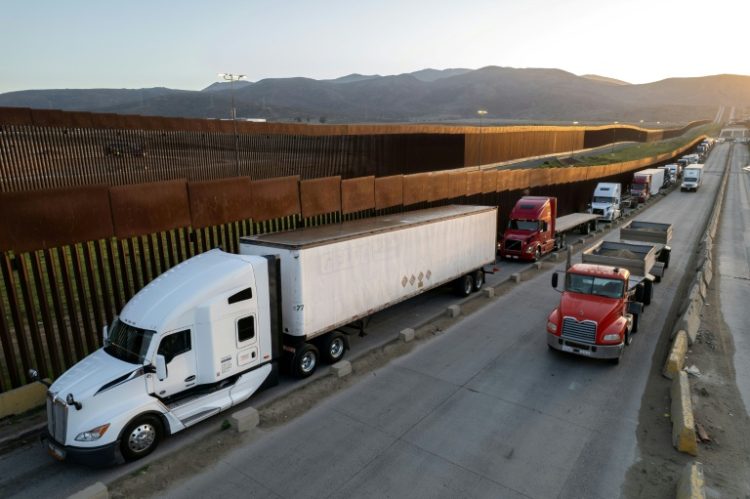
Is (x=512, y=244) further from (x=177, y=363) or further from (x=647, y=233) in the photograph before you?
(x=177, y=363)

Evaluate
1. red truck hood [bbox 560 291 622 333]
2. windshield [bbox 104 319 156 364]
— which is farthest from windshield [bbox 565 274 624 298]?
windshield [bbox 104 319 156 364]

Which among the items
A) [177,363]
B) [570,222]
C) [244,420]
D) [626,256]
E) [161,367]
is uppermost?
[161,367]

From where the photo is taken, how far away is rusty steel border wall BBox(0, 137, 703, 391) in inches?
412

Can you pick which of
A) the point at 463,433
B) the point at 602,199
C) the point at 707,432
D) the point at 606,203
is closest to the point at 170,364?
the point at 463,433

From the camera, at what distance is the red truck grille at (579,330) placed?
40.5 ft

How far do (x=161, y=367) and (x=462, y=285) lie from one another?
480 inches

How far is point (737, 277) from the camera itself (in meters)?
22.0

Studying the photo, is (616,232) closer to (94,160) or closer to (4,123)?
(94,160)

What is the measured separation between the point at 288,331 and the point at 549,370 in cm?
712

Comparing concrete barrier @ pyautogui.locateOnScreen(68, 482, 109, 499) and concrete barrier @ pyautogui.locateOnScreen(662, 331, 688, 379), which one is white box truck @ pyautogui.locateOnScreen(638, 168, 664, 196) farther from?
concrete barrier @ pyautogui.locateOnScreen(68, 482, 109, 499)

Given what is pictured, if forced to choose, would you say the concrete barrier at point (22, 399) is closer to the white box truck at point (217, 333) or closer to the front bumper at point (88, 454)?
the white box truck at point (217, 333)

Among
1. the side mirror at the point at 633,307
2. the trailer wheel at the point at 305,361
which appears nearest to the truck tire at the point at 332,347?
the trailer wheel at the point at 305,361

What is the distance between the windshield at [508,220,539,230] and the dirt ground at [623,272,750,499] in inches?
443

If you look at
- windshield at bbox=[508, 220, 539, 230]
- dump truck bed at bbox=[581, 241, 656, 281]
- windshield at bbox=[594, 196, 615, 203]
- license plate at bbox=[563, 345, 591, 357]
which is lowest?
windshield at bbox=[594, 196, 615, 203]
